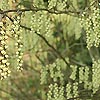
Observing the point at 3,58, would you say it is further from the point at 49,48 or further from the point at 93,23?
the point at 49,48

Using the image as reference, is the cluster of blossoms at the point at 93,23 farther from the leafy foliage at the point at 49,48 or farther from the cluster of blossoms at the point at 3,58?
the cluster of blossoms at the point at 3,58

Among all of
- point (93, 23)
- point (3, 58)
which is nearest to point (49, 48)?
point (93, 23)

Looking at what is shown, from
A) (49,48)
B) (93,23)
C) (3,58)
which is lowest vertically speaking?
(3,58)

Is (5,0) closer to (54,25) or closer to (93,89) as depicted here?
(93,89)

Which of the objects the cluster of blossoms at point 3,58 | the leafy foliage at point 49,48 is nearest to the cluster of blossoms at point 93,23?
the leafy foliage at point 49,48

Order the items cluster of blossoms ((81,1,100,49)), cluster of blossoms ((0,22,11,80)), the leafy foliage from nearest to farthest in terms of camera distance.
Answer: cluster of blossoms ((0,22,11,80))
the leafy foliage
cluster of blossoms ((81,1,100,49))

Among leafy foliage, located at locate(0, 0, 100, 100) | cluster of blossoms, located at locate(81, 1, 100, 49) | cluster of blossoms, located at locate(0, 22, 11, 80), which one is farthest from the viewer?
cluster of blossoms, located at locate(81, 1, 100, 49)

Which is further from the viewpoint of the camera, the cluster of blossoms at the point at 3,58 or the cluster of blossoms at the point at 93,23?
the cluster of blossoms at the point at 93,23

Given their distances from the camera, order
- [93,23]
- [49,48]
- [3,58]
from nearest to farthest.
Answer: [3,58] → [93,23] → [49,48]

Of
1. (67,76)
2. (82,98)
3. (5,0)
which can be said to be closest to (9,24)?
(5,0)

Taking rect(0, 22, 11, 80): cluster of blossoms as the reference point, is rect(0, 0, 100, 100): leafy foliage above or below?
above

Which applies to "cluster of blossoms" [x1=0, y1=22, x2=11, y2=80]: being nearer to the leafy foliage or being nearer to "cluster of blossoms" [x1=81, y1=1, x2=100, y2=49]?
the leafy foliage

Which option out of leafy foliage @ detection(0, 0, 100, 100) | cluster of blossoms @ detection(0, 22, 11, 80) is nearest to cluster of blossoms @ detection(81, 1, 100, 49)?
leafy foliage @ detection(0, 0, 100, 100)

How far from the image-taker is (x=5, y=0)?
7.57 feet
